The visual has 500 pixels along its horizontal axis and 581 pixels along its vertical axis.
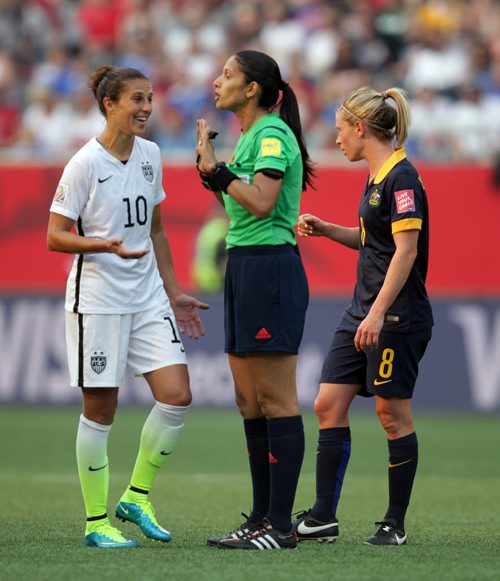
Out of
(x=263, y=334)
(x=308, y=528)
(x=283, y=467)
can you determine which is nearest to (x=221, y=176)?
(x=263, y=334)

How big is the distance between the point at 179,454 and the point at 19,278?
608 centimetres

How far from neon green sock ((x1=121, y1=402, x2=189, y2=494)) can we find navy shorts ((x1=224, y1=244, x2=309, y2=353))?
555 mm

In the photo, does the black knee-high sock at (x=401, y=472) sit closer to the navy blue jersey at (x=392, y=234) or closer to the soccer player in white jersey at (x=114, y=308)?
the navy blue jersey at (x=392, y=234)

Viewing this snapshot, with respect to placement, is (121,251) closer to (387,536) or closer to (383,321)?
(383,321)

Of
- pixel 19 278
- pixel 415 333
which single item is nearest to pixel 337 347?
pixel 415 333

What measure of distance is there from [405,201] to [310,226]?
73cm

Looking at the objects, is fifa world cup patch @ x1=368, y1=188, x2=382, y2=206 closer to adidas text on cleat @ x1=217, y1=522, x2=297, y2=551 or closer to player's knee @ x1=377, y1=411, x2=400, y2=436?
player's knee @ x1=377, y1=411, x2=400, y2=436

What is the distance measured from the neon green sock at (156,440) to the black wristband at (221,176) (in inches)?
45.7

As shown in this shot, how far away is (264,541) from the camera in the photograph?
18.7ft

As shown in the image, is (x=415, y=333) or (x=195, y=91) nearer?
(x=415, y=333)

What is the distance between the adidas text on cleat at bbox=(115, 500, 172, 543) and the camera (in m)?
6.00

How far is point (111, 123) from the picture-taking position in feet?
19.8

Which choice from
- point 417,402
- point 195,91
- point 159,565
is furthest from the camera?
point 195,91

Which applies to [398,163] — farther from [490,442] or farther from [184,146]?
[184,146]
